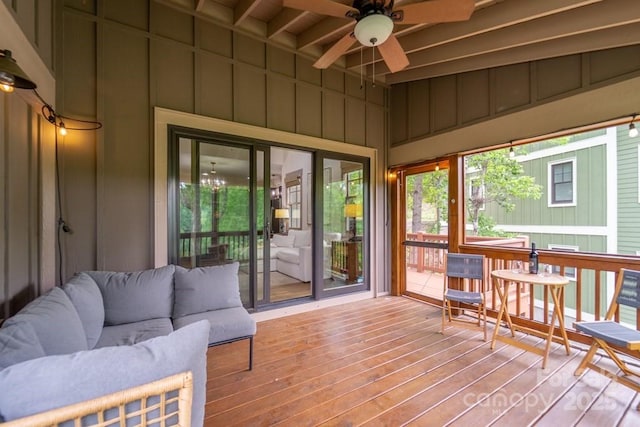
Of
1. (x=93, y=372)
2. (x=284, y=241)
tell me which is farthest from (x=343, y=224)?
→ (x=93, y=372)

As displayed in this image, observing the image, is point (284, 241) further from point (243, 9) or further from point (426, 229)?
point (243, 9)

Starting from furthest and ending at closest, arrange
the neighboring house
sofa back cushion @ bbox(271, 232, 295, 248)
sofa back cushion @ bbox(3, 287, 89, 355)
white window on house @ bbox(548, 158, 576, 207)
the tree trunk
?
sofa back cushion @ bbox(271, 232, 295, 248) < white window on house @ bbox(548, 158, 576, 207) < the tree trunk < the neighboring house < sofa back cushion @ bbox(3, 287, 89, 355)

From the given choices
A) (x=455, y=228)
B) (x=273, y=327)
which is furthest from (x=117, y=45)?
(x=455, y=228)

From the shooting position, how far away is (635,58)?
8.64 feet

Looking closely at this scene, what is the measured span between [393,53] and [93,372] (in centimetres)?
278

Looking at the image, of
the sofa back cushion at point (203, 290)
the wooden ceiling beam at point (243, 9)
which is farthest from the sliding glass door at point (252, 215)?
the wooden ceiling beam at point (243, 9)

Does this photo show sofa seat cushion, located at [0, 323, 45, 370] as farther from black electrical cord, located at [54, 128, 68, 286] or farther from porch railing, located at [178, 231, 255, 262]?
porch railing, located at [178, 231, 255, 262]

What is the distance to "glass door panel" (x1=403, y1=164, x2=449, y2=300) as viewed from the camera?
4.40 meters

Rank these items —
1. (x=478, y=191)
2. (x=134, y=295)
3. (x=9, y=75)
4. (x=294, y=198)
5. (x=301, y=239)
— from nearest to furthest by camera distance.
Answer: (x=9, y=75), (x=134, y=295), (x=478, y=191), (x=301, y=239), (x=294, y=198)

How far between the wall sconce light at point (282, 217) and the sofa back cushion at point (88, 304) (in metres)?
5.45

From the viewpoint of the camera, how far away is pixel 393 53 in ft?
7.98

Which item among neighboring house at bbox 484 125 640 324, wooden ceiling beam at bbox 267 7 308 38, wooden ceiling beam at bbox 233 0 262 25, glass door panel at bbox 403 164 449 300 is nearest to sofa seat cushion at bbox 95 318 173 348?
wooden ceiling beam at bbox 233 0 262 25

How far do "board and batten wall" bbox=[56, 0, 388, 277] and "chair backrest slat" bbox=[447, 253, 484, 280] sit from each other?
10.1 ft

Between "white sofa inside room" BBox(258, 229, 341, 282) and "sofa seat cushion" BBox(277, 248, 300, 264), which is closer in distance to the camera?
"white sofa inside room" BBox(258, 229, 341, 282)
